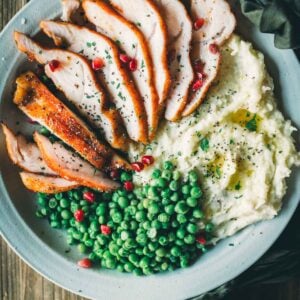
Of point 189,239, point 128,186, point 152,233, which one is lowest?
point 189,239

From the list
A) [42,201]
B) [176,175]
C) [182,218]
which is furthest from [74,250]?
[176,175]

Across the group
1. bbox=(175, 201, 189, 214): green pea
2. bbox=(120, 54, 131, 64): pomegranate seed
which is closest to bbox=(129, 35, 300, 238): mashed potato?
bbox=(175, 201, 189, 214): green pea

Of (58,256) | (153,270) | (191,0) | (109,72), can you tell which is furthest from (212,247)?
(191,0)

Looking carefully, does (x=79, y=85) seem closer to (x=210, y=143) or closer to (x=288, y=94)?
(x=210, y=143)

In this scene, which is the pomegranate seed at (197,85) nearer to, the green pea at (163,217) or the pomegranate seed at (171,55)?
the pomegranate seed at (171,55)

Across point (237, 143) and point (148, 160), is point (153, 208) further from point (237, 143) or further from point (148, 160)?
point (237, 143)

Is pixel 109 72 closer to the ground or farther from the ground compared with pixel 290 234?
farther from the ground
